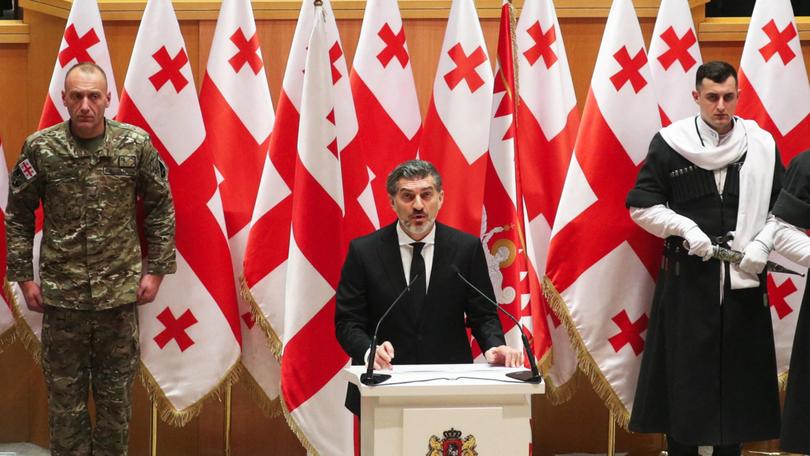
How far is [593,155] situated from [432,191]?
54.6 inches

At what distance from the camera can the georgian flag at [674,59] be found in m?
4.48

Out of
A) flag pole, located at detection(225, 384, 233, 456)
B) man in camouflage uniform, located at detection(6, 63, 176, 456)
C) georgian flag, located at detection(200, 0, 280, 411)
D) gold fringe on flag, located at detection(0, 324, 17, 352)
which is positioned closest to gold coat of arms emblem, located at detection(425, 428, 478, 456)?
man in camouflage uniform, located at detection(6, 63, 176, 456)

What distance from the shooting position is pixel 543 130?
4.53 m

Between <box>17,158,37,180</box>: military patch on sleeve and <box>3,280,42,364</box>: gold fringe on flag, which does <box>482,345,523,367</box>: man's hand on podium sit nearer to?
<box>17,158,37,180</box>: military patch on sleeve

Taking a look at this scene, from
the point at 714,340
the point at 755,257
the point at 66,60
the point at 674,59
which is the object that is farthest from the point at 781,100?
the point at 66,60

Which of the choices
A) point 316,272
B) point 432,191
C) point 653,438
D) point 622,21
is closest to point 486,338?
point 432,191

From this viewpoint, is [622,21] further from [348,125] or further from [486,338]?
[486,338]

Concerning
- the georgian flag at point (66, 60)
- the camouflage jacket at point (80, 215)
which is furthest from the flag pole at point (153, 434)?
the camouflage jacket at point (80, 215)

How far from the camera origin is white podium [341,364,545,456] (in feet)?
8.33

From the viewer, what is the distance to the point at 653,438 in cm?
504

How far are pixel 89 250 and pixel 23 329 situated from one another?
0.68 metres

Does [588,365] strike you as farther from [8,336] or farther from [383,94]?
[8,336]

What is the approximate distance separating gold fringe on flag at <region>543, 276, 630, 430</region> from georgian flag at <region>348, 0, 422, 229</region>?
778mm

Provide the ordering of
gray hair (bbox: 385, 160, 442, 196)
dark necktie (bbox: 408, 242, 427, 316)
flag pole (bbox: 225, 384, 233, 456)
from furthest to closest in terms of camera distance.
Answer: flag pole (bbox: 225, 384, 233, 456), dark necktie (bbox: 408, 242, 427, 316), gray hair (bbox: 385, 160, 442, 196)
